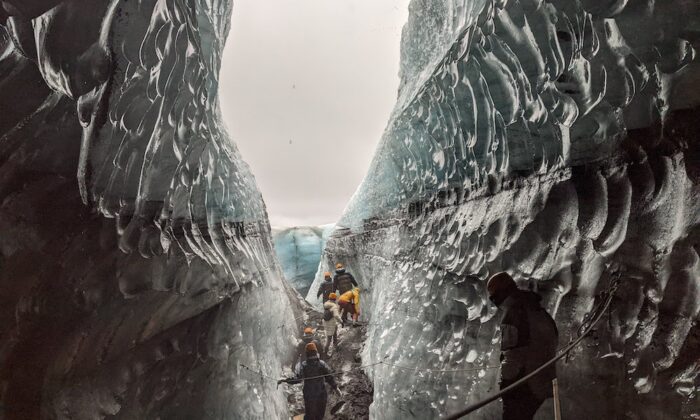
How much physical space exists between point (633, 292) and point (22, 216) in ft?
5.15

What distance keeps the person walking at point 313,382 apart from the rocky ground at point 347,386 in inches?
1.8

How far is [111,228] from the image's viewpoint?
4.00ft

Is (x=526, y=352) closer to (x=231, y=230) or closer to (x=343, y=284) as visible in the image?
(x=231, y=230)

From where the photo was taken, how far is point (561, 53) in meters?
1.55

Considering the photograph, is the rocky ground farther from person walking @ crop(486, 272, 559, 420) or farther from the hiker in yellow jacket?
person walking @ crop(486, 272, 559, 420)

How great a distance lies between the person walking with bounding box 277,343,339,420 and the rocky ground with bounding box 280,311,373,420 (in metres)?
0.05

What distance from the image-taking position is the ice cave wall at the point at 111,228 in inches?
36.0

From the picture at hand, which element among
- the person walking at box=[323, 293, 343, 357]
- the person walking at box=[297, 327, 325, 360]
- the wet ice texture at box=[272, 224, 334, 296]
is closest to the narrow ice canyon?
the person walking at box=[297, 327, 325, 360]

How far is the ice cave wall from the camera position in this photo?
3.00ft

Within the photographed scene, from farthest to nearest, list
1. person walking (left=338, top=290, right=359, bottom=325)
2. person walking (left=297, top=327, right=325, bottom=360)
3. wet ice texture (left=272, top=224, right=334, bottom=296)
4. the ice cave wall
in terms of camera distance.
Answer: wet ice texture (left=272, top=224, right=334, bottom=296), person walking (left=338, top=290, right=359, bottom=325), person walking (left=297, top=327, right=325, bottom=360), the ice cave wall

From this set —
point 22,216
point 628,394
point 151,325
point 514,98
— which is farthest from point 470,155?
point 22,216

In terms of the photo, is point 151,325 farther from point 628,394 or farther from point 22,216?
point 628,394

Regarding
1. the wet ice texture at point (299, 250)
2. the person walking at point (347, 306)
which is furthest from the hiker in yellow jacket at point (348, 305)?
the wet ice texture at point (299, 250)

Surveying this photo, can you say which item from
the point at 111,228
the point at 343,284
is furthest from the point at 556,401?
the point at 343,284
